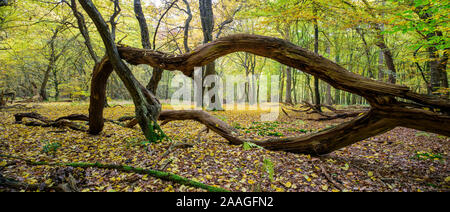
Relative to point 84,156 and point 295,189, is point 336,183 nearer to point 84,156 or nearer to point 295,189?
point 295,189

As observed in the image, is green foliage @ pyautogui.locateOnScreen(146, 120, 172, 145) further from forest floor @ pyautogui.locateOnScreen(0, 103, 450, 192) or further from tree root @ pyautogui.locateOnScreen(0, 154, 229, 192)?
tree root @ pyautogui.locateOnScreen(0, 154, 229, 192)

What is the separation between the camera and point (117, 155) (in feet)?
13.0

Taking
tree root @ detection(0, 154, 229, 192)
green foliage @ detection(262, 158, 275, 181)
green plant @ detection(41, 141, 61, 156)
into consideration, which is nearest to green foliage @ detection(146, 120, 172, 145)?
tree root @ detection(0, 154, 229, 192)

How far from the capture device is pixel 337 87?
10.8 ft

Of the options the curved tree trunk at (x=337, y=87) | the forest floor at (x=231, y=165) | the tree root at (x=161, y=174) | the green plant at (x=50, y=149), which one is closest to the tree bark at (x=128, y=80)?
the curved tree trunk at (x=337, y=87)

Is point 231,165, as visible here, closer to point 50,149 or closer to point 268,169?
point 268,169

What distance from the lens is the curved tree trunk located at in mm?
2773

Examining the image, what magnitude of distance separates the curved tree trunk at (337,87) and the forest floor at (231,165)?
41 cm

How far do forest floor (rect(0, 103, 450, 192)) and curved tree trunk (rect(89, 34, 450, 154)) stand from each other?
405 mm

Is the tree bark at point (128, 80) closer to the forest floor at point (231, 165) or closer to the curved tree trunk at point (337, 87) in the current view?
the curved tree trunk at point (337, 87)

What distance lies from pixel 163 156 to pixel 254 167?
1811 millimetres

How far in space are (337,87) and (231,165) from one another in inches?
93.2

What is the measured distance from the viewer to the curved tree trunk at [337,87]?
109 inches
